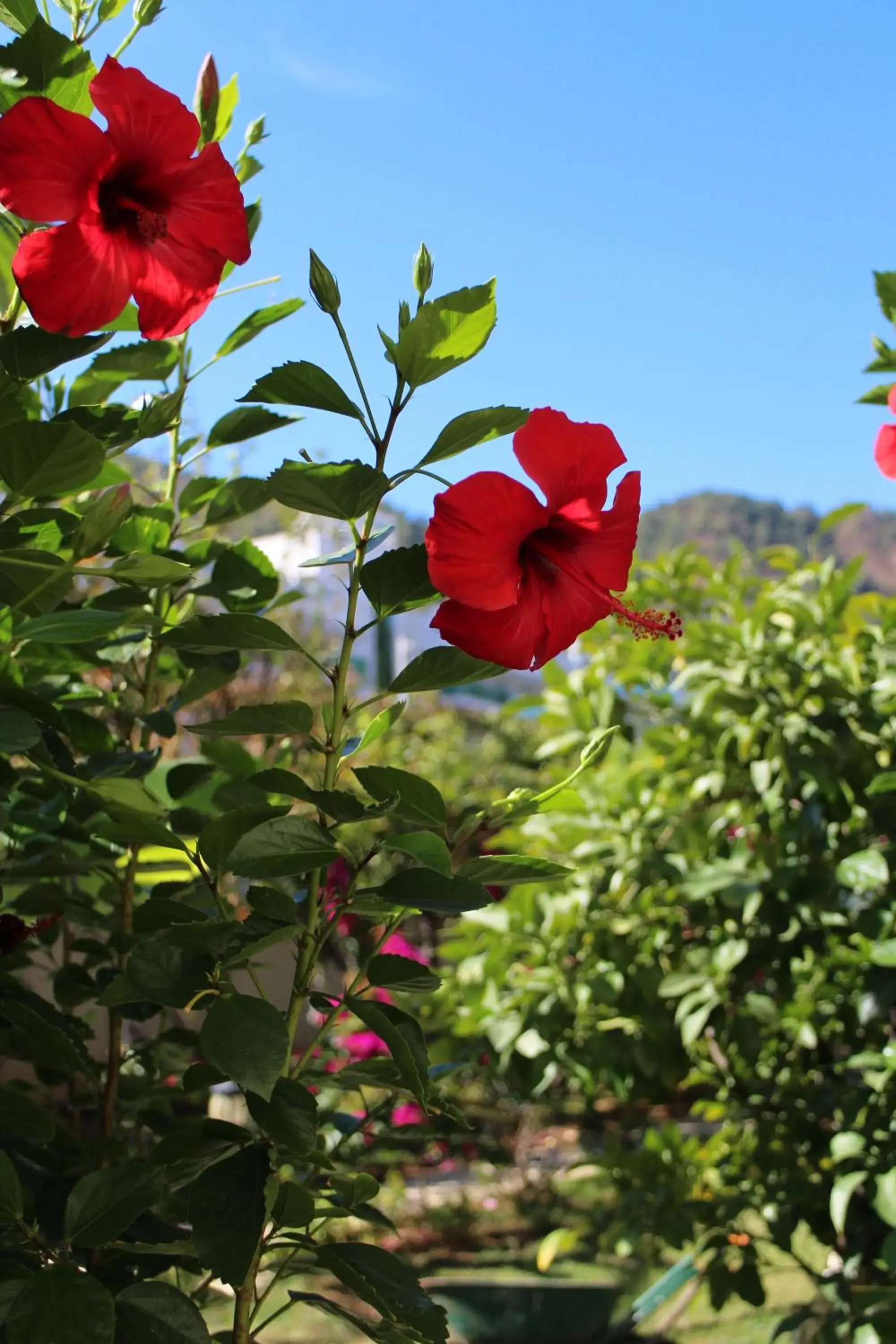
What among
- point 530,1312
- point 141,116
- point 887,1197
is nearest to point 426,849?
point 141,116

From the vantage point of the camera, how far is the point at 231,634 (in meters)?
0.73

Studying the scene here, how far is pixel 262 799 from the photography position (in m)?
0.86

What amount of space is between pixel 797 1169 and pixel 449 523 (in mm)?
1559

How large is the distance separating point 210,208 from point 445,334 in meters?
0.18

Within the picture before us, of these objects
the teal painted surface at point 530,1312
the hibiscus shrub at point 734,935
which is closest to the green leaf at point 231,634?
the hibiscus shrub at point 734,935

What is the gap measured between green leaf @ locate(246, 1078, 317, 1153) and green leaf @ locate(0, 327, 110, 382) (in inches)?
16.8

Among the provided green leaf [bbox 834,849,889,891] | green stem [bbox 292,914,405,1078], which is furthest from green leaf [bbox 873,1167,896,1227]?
green stem [bbox 292,914,405,1078]

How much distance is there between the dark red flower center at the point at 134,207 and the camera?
0.75 metres

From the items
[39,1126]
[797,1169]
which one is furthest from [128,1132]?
[797,1169]

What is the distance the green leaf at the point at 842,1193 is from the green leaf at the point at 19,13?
5.05 feet

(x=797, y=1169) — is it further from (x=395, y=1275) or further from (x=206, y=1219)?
(x=206, y=1219)

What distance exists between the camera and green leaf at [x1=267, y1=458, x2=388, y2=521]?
69 cm

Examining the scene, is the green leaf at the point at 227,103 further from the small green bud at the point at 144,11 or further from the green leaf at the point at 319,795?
the green leaf at the point at 319,795

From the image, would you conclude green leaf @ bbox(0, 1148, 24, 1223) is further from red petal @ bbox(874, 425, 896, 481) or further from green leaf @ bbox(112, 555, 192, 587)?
red petal @ bbox(874, 425, 896, 481)
